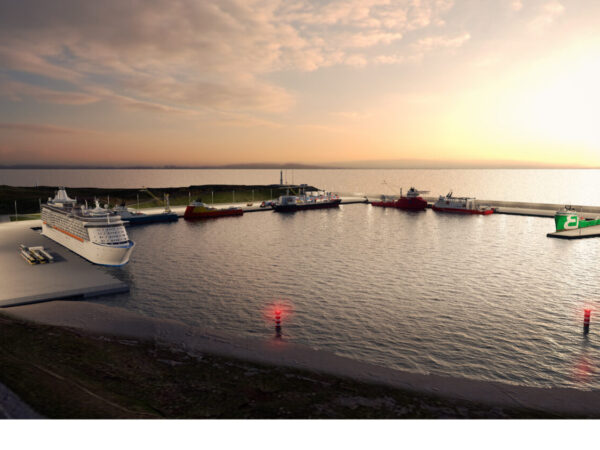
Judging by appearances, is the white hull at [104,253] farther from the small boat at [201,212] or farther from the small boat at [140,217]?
the small boat at [201,212]

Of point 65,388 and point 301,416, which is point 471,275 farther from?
point 65,388

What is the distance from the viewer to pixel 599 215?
103000 mm

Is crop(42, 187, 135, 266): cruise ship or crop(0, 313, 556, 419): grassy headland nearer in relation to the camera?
crop(0, 313, 556, 419): grassy headland

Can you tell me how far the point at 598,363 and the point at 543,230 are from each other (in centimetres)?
6770

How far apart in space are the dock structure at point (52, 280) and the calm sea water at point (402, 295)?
2.34 meters

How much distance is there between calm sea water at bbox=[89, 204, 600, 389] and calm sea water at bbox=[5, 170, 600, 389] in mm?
132

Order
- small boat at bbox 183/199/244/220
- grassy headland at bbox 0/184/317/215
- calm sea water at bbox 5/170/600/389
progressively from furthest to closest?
grassy headland at bbox 0/184/317/215 < small boat at bbox 183/199/244/220 < calm sea water at bbox 5/170/600/389

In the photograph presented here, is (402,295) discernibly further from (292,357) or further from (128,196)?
(128,196)


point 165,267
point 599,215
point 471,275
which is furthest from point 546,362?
point 599,215

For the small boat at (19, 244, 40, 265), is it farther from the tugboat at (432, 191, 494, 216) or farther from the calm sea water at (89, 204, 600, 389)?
the tugboat at (432, 191, 494, 216)

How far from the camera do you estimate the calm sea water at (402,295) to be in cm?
2242

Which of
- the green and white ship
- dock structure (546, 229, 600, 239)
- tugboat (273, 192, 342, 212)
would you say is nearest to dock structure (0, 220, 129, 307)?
tugboat (273, 192, 342, 212)

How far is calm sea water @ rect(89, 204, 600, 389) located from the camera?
22422mm

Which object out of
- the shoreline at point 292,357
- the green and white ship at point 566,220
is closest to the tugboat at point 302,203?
the green and white ship at point 566,220
